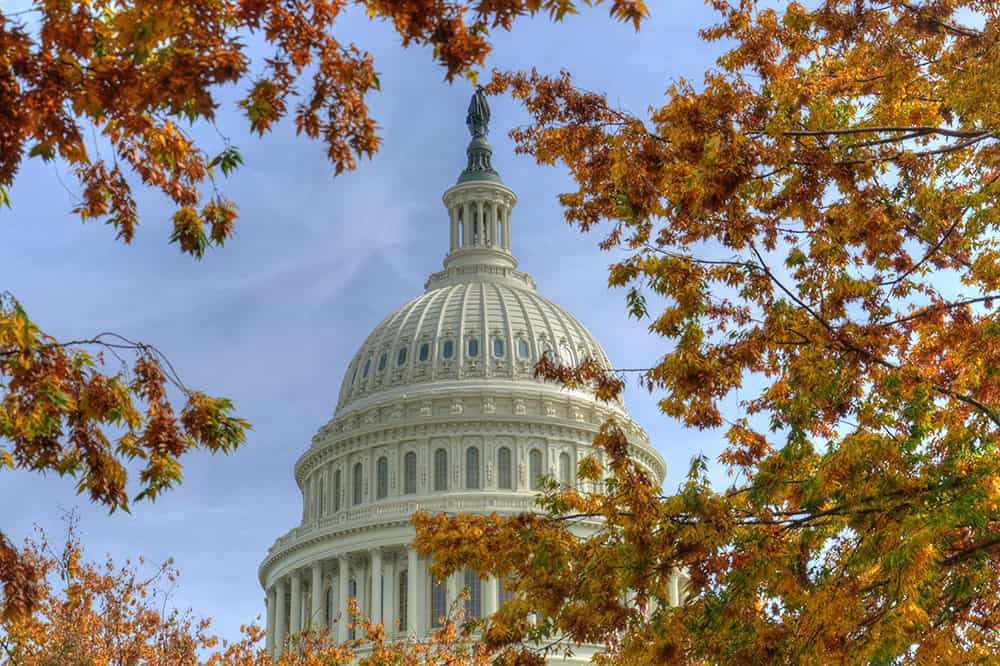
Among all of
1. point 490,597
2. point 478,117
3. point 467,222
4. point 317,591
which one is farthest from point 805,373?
point 478,117

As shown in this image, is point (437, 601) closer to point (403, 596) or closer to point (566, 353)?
point (403, 596)

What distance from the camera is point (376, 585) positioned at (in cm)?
9375

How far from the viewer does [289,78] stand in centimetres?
1275

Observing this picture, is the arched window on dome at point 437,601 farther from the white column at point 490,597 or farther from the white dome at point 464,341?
the white dome at point 464,341

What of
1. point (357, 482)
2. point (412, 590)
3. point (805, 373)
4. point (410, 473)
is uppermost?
point (357, 482)

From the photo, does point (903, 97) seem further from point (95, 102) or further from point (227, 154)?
point (95, 102)

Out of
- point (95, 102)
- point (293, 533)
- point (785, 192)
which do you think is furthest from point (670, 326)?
point (293, 533)

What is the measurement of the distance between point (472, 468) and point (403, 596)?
1025 cm

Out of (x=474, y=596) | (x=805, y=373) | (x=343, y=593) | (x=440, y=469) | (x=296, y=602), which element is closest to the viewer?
(x=805, y=373)

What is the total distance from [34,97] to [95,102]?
0.54 metres

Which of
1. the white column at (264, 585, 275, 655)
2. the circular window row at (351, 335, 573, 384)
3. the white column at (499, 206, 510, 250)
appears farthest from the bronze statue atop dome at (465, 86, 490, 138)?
the white column at (264, 585, 275, 655)

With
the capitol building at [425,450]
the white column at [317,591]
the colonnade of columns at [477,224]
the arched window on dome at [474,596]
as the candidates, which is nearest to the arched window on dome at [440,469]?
the capitol building at [425,450]

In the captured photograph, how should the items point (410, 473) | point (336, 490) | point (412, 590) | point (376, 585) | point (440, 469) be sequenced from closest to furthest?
point (412, 590) < point (376, 585) < point (440, 469) < point (410, 473) < point (336, 490)

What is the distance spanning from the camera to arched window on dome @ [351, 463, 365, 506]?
3991 inches
